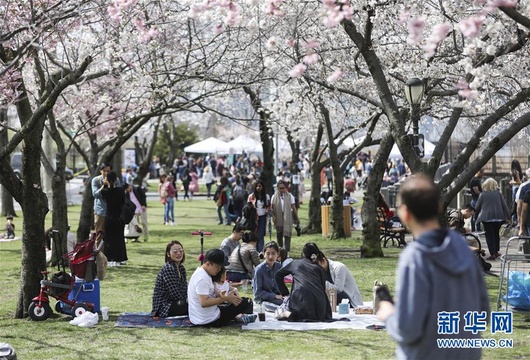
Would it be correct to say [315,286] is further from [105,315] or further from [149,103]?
[149,103]

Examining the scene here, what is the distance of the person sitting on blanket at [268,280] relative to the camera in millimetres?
12508

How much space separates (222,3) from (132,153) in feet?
136

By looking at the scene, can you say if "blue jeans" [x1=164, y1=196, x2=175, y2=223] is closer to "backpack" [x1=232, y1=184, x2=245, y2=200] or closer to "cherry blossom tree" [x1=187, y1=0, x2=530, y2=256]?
"backpack" [x1=232, y1=184, x2=245, y2=200]

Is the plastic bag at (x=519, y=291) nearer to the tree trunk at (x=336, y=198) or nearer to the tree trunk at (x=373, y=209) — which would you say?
the tree trunk at (x=373, y=209)

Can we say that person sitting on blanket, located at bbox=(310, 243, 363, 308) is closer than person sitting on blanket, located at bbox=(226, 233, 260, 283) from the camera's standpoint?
Yes

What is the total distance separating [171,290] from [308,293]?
5.41 ft

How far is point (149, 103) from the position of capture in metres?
16.3

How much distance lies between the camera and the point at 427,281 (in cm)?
443

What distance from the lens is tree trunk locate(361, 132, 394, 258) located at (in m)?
18.2

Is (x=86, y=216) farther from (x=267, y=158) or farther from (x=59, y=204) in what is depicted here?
(x=267, y=158)

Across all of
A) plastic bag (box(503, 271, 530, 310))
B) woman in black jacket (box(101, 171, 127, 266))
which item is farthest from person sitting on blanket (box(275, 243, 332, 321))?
woman in black jacket (box(101, 171, 127, 266))

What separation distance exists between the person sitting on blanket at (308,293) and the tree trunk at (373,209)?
6.95 metres

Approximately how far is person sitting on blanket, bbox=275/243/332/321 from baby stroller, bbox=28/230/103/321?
2.45 meters

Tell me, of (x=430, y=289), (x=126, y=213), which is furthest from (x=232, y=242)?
(x=430, y=289)
